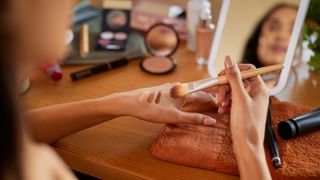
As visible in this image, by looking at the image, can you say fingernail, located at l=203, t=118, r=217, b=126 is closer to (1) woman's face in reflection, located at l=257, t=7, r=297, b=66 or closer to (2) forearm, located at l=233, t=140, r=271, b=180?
(2) forearm, located at l=233, t=140, r=271, b=180

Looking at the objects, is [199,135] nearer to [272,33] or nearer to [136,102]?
[136,102]

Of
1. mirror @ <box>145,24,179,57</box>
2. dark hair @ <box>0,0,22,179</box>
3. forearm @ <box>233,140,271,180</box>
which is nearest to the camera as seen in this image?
dark hair @ <box>0,0,22,179</box>

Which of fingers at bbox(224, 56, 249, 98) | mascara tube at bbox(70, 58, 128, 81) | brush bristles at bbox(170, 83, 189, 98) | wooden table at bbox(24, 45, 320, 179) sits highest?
fingers at bbox(224, 56, 249, 98)

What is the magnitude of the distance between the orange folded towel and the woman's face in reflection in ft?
0.54

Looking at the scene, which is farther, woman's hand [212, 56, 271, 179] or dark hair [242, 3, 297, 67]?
dark hair [242, 3, 297, 67]

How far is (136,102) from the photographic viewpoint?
75 cm

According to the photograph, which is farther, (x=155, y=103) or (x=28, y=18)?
(x=155, y=103)

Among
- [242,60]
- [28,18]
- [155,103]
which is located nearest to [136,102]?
[155,103]

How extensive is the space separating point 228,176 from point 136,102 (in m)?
0.19

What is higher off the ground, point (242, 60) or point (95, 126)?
point (242, 60)

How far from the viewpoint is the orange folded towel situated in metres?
0.68

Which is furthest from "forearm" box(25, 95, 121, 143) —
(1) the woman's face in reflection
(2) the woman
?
(1) the woman's face in reflection

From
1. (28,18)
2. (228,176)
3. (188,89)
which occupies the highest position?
(28,18)

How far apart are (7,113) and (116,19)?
30.2 inches
